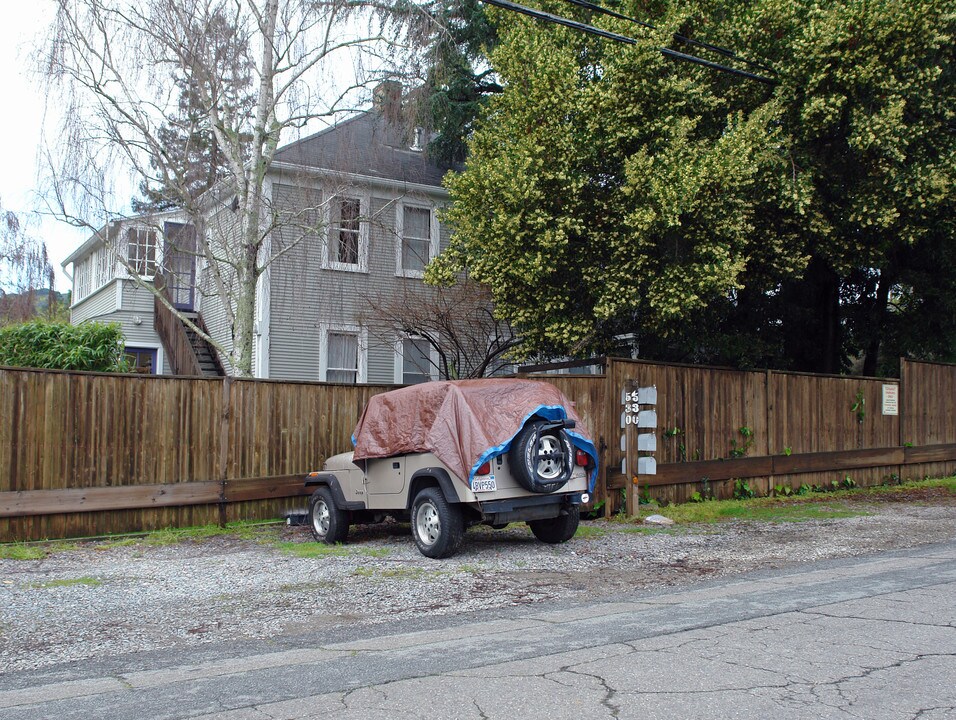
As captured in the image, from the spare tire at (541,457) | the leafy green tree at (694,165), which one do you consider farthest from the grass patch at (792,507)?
the spare tire at (541,457)

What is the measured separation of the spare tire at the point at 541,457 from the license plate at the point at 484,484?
0.88 ft

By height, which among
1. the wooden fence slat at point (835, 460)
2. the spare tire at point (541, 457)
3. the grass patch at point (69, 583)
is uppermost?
the spare tire at point (541, 457)

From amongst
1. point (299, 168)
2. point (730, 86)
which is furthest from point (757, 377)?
point (299, 168)

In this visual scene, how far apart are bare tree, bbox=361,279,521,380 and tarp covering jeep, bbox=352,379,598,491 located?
816 cm

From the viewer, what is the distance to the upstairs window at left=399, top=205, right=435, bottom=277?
21766mm

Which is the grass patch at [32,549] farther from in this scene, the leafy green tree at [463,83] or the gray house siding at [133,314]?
the gray house siding at [133,314]

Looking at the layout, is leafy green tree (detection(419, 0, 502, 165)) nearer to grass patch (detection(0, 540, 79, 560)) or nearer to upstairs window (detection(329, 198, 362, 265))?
upstairs window (detection(329, 198, 362, 265))

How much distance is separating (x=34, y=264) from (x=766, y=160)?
22.2 metres

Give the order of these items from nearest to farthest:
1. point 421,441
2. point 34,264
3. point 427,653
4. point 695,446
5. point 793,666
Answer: point 793,666
point 427,653
point 421,441
point 695,446
point 34,264

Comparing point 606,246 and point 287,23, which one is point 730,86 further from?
point 287,23

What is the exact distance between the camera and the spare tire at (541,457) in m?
9.55

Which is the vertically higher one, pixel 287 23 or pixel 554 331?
pixel 287 23

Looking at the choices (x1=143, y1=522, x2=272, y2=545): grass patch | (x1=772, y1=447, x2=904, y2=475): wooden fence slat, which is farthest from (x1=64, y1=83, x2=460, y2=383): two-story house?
(x1=772, y1=447, x2=904, y2=475): wooden fence slat

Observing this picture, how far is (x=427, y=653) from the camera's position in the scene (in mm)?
6090
